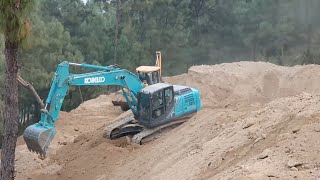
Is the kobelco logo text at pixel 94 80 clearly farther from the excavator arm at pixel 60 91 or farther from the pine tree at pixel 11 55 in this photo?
the pine tree at pixel 11 55

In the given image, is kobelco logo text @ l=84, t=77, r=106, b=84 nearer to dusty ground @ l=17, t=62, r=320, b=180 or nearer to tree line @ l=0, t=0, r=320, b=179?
dusty ground @ l=17, t=62, r=320, b=180

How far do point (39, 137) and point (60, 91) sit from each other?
1712 millimetres

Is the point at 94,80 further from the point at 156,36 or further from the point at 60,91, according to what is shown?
the point at 156,36

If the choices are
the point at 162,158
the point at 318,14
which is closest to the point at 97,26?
the point at 318,14

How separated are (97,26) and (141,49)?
3593 millimetres

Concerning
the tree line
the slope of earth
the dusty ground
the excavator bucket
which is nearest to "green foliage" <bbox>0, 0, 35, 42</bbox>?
the excavator bucket

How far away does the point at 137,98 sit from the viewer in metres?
15.7

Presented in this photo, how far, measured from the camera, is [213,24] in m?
42.0

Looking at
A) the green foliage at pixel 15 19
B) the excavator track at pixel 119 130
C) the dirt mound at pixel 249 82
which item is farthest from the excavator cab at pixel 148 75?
the green foliage at pixel 15 19

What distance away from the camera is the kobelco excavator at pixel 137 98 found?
14180 mm

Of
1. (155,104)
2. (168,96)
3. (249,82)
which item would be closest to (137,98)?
(155,104)

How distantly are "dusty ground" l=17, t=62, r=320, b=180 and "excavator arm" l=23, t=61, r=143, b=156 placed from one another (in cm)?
162

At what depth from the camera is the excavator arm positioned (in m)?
13.0

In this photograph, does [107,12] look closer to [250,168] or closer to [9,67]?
[9,67]
